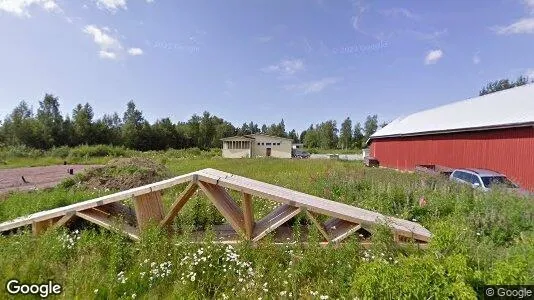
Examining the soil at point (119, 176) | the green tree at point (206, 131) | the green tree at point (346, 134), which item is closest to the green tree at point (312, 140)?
the green tree at point (346, 134)

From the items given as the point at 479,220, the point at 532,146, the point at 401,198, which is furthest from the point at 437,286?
the point at 532,146

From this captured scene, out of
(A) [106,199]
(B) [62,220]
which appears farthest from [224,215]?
(B) [62,220]

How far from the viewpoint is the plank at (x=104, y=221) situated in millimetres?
4559

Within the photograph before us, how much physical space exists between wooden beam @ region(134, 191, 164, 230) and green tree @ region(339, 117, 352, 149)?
9806 centimetres

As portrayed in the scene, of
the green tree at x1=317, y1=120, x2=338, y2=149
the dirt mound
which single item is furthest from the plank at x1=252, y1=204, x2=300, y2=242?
the green tree at x1=317, y1=120, x2=338, y2=149

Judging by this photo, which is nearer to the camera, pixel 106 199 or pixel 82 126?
pixel 106 199

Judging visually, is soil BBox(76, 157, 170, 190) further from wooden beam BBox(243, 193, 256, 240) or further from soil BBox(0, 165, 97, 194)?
wooden beam BBox(243, 193, 256, 240)

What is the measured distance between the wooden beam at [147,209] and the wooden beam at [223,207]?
3.28 ft

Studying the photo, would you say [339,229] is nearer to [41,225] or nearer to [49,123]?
[41,225]

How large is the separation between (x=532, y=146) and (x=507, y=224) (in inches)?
407

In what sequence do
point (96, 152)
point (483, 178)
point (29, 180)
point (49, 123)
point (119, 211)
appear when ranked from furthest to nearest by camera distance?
point (49, 123) → point (96, 152) → point (29, 180) → point (483, 178) → point (119, 211)

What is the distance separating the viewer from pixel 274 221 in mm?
4914

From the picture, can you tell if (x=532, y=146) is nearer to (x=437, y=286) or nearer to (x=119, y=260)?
(x=437, y=286)

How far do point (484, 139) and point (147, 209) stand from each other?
60.1ft
